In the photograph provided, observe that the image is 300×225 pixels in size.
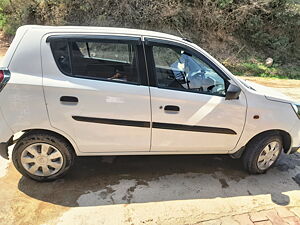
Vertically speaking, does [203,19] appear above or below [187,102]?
above

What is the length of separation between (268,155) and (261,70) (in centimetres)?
719

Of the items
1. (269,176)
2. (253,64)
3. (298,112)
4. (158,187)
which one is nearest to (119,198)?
(158,187)

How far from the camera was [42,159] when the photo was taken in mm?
3201

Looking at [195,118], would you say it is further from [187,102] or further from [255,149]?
[255,149]

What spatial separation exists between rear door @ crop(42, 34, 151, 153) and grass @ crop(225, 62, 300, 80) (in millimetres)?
7562

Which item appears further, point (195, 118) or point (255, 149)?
point (255, 149)

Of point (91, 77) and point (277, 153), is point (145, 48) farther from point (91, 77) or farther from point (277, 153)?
point (277, 153)

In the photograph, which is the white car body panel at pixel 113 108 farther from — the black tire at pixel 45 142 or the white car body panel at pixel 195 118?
→ the black tire at pixel 45 142

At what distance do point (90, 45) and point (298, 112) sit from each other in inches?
109

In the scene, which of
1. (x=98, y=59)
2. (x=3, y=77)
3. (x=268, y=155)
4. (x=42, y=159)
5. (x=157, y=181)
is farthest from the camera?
(x=268, y=155)

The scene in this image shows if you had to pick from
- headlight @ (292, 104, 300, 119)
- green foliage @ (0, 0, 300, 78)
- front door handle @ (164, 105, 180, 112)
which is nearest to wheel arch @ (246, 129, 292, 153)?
headlight @ (292, 104, 300, 119)

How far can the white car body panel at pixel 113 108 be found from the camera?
2912mm

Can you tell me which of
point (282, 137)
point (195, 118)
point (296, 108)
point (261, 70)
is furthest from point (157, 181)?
point (261, 70)

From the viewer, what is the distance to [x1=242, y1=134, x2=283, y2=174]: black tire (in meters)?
3.58
